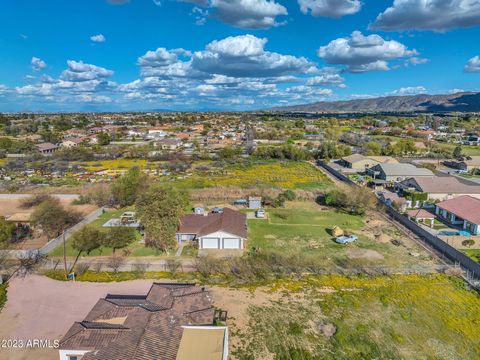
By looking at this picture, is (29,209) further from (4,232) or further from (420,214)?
(420,214)

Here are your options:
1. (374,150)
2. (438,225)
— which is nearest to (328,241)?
(438,225)

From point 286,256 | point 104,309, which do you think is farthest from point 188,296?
point 286,256

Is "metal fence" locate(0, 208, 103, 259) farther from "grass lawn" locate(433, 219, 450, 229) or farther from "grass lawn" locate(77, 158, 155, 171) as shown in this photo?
"grass lawn" locate(433, 219, 450, 229)

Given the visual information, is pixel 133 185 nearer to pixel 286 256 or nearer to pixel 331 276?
pixel 286 256

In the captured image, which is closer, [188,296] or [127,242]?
[188,296]

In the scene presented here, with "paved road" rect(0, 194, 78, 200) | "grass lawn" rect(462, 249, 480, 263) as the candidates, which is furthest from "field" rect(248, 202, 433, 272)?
"paved road" rect(0, 194, 78, 200)

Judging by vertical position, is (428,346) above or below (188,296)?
below
